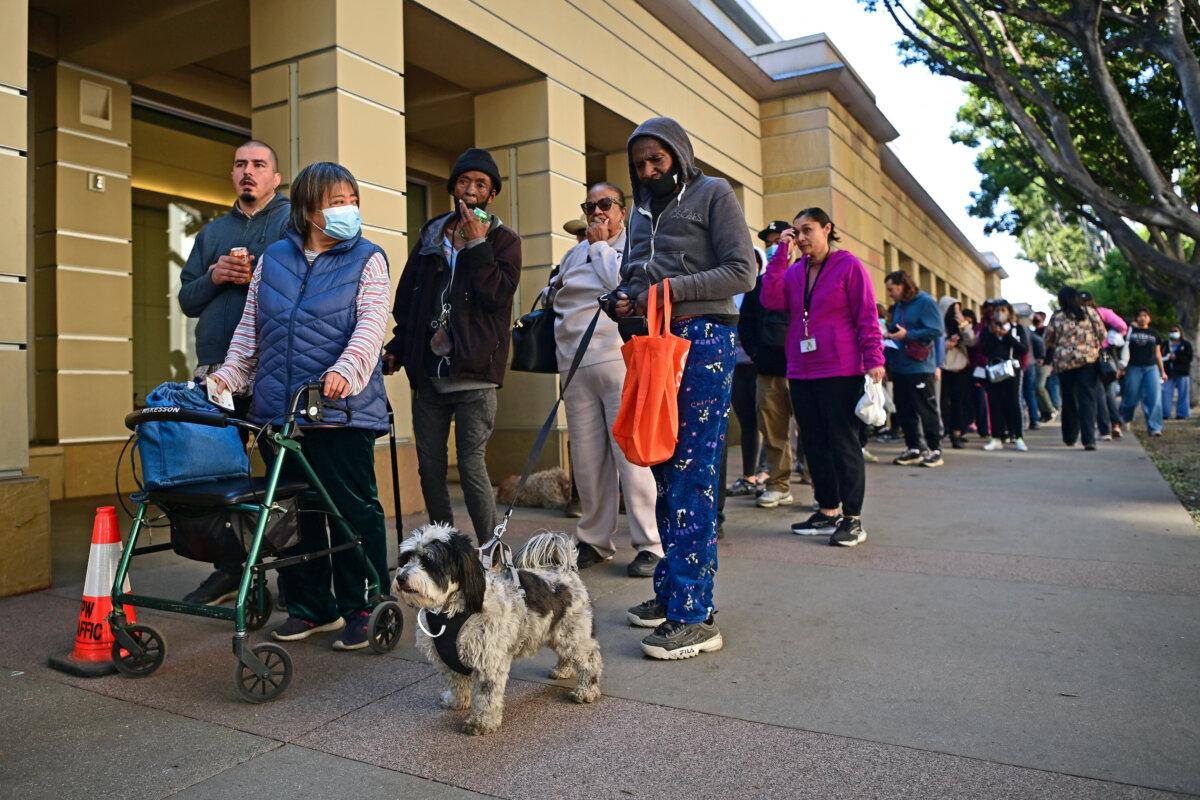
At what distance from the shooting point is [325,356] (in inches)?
147

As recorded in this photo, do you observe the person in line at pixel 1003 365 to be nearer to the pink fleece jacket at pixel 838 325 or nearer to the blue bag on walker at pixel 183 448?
the pink fleece jacket at pixel 838 325

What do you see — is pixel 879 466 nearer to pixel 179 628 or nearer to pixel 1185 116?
pixel 179 628

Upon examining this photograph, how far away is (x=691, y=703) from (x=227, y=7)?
725 cm

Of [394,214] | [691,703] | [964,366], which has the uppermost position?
[394,214]

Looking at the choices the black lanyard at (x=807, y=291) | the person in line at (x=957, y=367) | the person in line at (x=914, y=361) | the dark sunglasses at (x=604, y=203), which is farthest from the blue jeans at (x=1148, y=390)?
the dark sunglasses at (x=604, y=203)

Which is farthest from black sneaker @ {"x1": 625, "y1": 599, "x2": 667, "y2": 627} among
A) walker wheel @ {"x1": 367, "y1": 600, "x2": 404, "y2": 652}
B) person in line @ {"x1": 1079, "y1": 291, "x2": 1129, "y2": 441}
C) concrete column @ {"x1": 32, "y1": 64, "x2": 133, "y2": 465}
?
person in line @ {"x1": 1079, "y1": 291, "x2": 1129, "y2": 441}

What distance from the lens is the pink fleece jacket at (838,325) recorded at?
19.0ft

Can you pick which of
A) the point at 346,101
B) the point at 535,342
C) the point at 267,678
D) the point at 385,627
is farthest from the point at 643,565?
the point at 346,101

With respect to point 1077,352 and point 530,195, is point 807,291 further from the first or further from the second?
point 1077,352

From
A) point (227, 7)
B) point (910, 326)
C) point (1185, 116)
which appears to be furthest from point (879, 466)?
point (1185, 116)

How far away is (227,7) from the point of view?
304 inches

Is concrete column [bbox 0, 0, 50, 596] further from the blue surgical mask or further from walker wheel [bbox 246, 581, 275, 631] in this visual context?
the blue surgical mask

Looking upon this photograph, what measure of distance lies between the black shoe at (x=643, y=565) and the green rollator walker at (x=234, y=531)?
1.91 metres

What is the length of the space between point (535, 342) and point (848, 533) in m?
2.39
